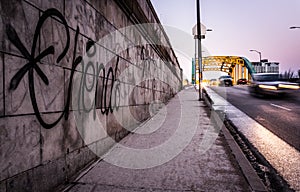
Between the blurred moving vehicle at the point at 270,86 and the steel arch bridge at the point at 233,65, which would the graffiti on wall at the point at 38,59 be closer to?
the blurred moving vehicle at the point at 270,86

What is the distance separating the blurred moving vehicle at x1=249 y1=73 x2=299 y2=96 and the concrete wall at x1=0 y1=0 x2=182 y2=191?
47.0 ft

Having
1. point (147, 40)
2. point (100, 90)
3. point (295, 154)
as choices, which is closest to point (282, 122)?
point (295, 154)

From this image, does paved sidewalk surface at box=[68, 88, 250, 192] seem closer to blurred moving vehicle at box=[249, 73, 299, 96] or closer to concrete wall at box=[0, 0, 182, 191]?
concrete wall at box=[0, 0, 182, 191]

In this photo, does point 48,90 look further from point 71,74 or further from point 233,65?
point 233,65

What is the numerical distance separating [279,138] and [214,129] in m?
1.79

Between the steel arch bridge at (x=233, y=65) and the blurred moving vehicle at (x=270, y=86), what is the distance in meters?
39.4

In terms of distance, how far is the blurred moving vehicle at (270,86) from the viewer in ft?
53.7

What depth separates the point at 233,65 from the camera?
71562 millimetres

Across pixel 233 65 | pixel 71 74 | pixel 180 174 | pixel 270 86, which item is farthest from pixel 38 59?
pixel 233 65

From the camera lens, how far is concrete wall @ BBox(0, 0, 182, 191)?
2488 mm

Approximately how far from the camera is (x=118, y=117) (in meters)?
5.90

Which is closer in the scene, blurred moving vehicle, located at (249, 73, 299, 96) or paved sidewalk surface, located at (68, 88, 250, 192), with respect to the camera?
paved sidewalk surface, located at (68, 88, 250, 192)

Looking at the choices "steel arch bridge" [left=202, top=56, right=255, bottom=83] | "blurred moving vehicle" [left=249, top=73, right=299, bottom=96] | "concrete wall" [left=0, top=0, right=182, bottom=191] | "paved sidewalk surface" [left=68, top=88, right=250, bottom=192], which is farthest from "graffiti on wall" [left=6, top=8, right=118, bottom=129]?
"steel arch bridge" [left=202, top=56, right=255, bottom=83]

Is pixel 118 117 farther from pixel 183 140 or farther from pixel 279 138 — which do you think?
pixel 279 138
